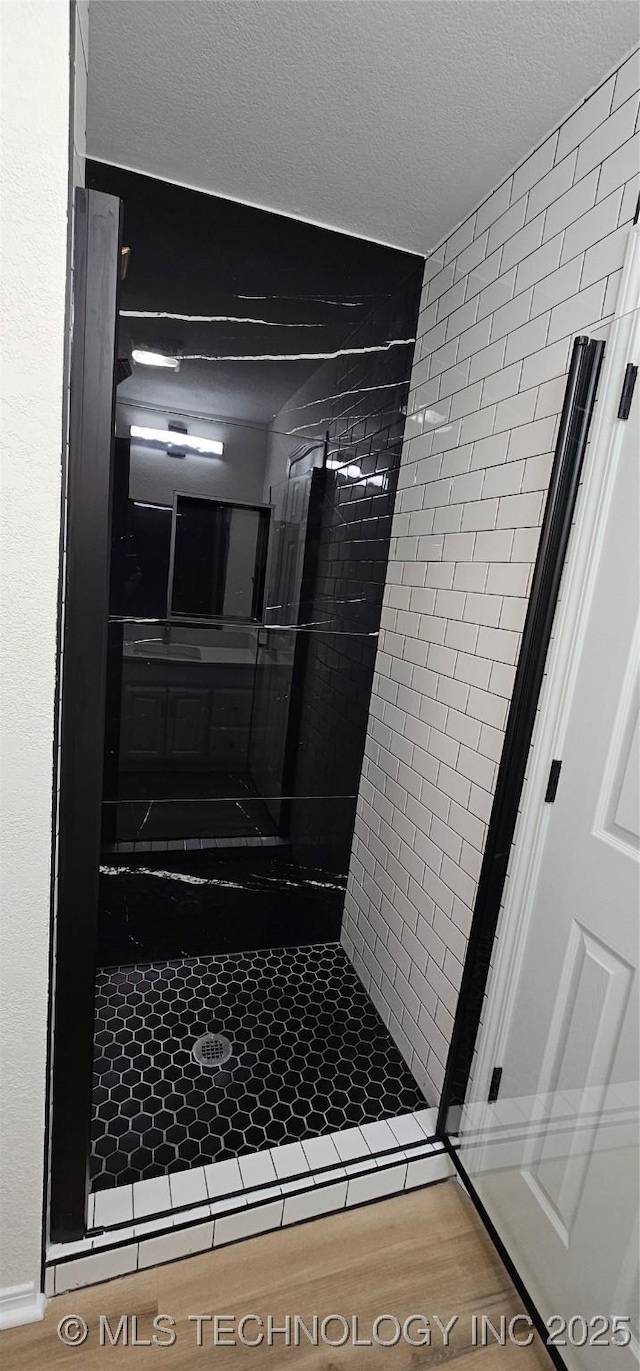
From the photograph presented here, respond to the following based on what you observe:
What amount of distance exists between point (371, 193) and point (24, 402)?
1410 millimetres

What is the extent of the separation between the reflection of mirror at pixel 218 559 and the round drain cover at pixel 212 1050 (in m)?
1.30

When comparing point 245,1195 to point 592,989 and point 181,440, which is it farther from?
point 181,440

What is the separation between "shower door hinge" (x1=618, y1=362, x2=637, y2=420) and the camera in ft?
3.90

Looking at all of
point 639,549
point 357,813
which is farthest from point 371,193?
point 357,813

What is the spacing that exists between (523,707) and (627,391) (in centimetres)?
66

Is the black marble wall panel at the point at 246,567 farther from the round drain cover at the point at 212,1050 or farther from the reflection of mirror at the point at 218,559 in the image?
the round drain cover at the point at 212,1050

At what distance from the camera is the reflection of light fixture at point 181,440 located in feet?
6.17

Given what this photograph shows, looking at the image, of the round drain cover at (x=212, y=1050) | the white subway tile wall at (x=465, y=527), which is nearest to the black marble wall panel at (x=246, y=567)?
the white subway tile wall at (x=465, y=527)

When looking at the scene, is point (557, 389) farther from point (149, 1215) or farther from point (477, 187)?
point (149, 1215)

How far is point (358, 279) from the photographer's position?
2.01 metres

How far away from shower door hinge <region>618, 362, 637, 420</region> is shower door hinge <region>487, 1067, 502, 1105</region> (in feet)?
4.90

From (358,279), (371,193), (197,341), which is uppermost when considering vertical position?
(371,193)

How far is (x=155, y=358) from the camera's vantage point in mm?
1847

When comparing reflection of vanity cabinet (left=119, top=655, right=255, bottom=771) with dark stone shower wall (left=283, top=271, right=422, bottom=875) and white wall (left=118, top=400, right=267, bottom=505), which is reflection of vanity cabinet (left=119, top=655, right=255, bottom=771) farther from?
white wall (left=118, top=400, right=267, bottom=505)
